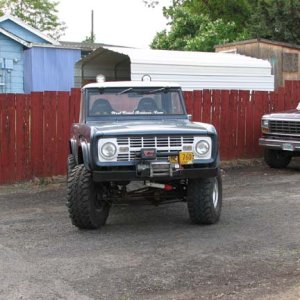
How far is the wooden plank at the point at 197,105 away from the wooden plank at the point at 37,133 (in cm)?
363

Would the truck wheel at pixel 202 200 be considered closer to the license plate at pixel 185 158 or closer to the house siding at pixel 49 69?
the license plate at pixel 185 158

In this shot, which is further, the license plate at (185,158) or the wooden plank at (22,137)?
the wooden plank at (22,137)

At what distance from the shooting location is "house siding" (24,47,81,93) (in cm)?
1725

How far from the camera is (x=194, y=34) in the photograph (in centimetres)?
2995

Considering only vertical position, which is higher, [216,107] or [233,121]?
[216,107]

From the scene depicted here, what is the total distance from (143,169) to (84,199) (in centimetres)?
79

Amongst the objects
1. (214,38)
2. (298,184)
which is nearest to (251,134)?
(298,184)

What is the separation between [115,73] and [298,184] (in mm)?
8280

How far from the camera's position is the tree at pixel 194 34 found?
2667cm

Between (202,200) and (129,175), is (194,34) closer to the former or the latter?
(202,200)

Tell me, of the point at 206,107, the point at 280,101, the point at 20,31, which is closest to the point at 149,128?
the point at 206,107

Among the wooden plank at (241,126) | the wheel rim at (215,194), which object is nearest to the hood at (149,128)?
the wheel rim at (215,194)

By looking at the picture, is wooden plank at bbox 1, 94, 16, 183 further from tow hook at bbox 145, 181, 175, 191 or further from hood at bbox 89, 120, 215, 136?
tow hook at bbox 145, 181, 175, 191

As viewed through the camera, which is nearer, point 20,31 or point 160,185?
point 160,185
